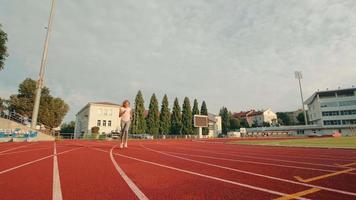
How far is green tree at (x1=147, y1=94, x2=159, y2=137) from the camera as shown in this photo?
6253 cm

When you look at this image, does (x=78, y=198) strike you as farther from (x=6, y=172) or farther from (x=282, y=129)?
(x=282, y=129)

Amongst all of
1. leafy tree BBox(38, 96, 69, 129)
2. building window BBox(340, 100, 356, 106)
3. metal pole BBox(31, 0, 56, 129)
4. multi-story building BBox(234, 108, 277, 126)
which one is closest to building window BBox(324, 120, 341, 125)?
building window BBox(340, 100, 356, 106)

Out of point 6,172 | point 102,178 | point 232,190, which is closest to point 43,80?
point 6,172

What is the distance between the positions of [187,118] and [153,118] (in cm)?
1135

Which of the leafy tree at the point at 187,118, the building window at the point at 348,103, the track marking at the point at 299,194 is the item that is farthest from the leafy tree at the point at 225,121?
the track marking at the point at 299,194

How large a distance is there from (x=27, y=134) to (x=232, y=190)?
24.6 meters

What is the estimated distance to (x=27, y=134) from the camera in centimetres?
2180

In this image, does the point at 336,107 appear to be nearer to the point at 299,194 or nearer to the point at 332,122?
the point at 332,122

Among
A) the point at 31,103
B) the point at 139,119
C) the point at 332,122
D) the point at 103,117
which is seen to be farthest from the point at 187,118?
the point at 332,122

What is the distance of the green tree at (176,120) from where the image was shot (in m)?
66.9

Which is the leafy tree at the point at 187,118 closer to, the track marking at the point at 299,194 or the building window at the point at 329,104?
the building window at the point at 329,104

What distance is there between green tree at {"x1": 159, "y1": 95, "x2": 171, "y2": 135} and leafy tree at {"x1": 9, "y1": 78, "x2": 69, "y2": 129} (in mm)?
28010

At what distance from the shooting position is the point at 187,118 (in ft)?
226

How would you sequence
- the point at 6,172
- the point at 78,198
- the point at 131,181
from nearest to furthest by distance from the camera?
the point at 78,198
the point at 131,181
the point at 6,172
